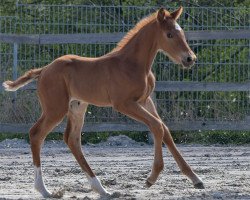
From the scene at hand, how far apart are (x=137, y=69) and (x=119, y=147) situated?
5329 millimetres

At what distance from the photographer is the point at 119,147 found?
1472cm

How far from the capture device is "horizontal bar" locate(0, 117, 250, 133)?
15332mm

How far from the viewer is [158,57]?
15.8 m

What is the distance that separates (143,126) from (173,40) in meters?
5.85

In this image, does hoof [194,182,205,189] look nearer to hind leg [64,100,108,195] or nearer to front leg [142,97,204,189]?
front leg [142,97,204,189]

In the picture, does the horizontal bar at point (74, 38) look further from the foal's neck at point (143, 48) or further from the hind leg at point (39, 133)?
the hind leg at point (39, 133)

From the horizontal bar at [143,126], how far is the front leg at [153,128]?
242 inches

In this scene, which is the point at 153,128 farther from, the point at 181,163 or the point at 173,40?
the point at 173,40

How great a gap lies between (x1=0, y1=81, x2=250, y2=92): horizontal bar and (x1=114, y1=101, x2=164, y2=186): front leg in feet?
20.2

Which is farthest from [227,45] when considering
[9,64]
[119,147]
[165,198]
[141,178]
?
[165,198]

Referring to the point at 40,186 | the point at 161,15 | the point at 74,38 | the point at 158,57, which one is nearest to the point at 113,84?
the point at 161,15

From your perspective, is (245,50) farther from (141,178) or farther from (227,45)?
(141,178)

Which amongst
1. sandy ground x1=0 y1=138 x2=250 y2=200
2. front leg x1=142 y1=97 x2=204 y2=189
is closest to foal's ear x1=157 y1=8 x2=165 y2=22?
front leg x1=142 y1=97 x2=204 y2=189

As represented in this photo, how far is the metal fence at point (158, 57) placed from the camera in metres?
15.5
